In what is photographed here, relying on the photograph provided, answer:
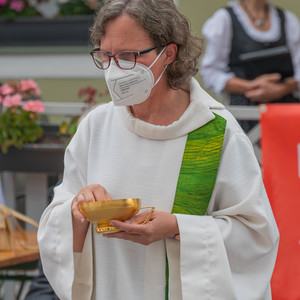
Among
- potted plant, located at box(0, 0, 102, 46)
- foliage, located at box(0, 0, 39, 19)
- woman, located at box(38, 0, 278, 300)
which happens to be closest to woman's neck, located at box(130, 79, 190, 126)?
woman, located at box(38, 0, 278, 300)

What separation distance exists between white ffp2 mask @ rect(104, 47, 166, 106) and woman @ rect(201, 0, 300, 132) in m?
2.35

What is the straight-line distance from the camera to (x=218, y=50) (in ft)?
15.8

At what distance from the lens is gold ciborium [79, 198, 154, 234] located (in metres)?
2.18

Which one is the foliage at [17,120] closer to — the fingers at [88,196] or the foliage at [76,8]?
the foliage at [76,8]

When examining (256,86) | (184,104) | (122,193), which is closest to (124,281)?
(122,193)

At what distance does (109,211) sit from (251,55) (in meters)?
2.67

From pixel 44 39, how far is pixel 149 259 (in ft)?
17.7

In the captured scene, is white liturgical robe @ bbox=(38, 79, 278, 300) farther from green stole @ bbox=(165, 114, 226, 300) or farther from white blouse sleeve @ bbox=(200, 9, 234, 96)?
white blouse sleeve @ bbox=(200, 9, 234, 96)

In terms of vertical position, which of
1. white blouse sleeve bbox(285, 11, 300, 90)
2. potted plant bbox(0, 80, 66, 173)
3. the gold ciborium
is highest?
white blouse sleeve bbox(285, 11, 300, 90)

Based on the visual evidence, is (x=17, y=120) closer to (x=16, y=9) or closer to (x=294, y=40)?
(x=294, y=40)

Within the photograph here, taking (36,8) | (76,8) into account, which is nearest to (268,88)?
(76,8)

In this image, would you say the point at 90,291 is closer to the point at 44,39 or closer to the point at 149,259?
the point at 149,259

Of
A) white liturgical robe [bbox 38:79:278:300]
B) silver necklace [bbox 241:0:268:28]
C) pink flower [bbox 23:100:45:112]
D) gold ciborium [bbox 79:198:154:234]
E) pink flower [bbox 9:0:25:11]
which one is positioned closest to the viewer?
gold ciborium [bbox 79:198:154:234]

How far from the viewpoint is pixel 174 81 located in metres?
2.39
